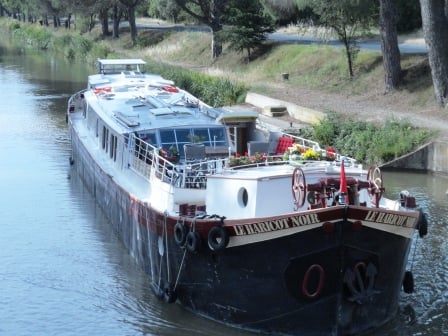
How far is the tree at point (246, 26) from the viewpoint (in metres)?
47.6

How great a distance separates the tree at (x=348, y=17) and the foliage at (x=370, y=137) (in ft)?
25.7

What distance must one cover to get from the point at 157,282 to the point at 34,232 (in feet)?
20.4

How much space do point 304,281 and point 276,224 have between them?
1.14 meters

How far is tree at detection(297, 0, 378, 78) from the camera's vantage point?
119 feet

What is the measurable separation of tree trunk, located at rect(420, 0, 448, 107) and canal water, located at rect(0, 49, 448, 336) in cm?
585

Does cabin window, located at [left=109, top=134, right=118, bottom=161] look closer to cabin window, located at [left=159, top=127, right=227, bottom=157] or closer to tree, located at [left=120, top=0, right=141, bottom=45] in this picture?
cabin window, located at [left=159, top=127, right=227, bottom=157]

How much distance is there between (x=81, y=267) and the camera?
1934 cm

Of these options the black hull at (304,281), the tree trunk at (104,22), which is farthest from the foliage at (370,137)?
the tree trunk at (104,22)

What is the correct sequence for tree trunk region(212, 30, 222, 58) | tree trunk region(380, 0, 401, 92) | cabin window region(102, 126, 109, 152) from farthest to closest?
1. tree trunk region(212, 30, 222, 58)
2. tree trunk region(380, 0, 401, 92)
3. cabin window region(102, 126, 109, 152)

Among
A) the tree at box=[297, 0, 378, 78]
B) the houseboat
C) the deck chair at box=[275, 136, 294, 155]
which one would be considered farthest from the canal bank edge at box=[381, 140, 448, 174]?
the tree at box=[297, 0, 378, 78]

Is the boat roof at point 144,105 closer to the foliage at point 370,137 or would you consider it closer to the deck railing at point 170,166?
the deck railing at point 170,166

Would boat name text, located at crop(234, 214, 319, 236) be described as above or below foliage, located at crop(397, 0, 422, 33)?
below

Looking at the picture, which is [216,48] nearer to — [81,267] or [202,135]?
[202,135]

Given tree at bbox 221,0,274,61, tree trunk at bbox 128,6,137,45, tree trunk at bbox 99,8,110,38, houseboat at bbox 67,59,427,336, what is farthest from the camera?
tree trunk at bbox 99,8,110,38
